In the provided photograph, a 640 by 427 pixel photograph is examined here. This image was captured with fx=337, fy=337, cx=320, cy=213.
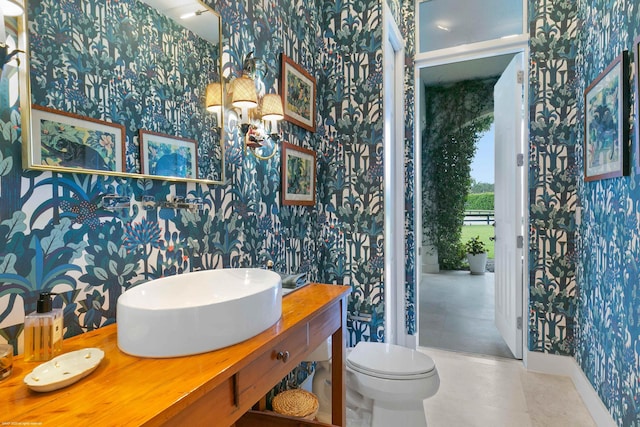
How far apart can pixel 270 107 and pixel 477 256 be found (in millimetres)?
5327

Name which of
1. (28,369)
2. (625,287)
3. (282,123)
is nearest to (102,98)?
(28,369)

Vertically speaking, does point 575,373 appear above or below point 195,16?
below

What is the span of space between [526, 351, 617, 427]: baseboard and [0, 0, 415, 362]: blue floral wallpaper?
92cm

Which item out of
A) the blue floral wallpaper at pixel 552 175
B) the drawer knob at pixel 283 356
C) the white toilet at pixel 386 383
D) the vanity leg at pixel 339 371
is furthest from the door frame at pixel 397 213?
the drawer knob at pixel 283 356

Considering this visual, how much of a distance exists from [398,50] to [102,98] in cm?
242

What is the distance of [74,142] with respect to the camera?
2.79 ft

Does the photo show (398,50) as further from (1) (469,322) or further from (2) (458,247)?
(2) (458,247)

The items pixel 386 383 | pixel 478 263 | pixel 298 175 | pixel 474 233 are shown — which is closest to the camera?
pixel 386 383

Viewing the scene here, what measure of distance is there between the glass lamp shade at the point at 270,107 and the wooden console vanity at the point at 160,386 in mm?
932

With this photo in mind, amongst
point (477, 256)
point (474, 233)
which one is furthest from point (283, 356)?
point (474, 233)

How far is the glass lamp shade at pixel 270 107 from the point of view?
61.2 inches

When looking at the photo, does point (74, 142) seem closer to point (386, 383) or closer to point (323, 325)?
point (323, 325)

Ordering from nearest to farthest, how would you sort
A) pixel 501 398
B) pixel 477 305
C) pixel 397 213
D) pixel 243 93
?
pixel 243 93, pixel 501 398, pixel 397 213, pixel 477 305

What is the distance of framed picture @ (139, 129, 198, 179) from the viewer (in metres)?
1.04
